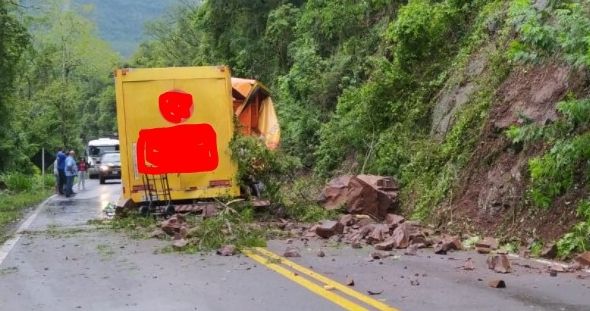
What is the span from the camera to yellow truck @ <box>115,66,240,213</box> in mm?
14039

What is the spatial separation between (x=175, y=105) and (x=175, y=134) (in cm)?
54

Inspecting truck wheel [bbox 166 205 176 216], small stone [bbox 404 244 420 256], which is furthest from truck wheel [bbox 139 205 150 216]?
small stone [bbox 404 244 420 256]

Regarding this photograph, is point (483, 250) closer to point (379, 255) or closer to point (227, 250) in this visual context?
point (379, 255)

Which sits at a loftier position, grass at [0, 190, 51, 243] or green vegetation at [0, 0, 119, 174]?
green vegetation at [0, 0, 119, 174]

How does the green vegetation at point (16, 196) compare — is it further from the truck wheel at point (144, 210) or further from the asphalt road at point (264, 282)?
the asphalt road at point (264, 282)

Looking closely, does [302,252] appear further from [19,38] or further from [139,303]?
[19,38]

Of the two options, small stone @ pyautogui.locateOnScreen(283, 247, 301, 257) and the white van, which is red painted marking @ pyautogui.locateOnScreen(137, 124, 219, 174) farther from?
the white van

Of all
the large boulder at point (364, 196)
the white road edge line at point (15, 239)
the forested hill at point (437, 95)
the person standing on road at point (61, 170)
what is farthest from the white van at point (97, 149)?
the large boulder at point (364, 196)

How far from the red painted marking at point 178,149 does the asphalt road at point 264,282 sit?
2.86m

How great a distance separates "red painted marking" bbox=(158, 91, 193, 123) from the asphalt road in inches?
133

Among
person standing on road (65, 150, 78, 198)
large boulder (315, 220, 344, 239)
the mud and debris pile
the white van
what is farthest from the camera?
the white van

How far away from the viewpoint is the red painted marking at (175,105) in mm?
14078

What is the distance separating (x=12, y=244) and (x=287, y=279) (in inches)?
232

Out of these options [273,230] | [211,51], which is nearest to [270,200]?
[273,230]
